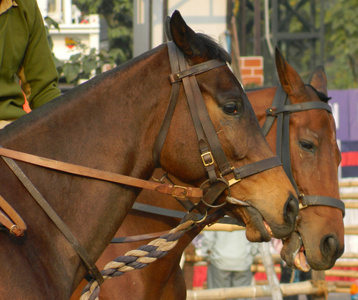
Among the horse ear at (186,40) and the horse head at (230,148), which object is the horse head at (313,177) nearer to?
the horse head at (230,148)

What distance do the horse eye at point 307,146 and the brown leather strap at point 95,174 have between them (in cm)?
181

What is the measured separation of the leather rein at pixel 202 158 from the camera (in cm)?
228

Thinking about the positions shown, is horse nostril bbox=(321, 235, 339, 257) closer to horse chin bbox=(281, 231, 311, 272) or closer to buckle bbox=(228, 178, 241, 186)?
horse chin bbox=(281, 231, 311, 272)

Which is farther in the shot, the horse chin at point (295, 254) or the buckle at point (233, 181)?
the horse chin at point (295, 254)

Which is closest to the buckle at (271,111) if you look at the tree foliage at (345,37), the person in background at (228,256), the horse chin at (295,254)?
the horse chin at (295,254)

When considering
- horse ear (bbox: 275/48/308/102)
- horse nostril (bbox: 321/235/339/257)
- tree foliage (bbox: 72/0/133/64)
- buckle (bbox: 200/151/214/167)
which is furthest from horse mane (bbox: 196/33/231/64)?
tree foliage (bbox: 72/0/133/64)

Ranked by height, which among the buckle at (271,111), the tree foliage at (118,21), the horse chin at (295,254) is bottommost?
the tree foliage at (118,21)

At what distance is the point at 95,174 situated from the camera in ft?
7.80

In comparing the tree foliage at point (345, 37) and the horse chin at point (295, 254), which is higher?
the horse chin at point (295, 254)

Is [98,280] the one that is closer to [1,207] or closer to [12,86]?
[1,207]

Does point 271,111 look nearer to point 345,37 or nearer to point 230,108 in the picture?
point 230,108

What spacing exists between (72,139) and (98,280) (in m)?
0.63

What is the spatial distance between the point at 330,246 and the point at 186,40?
201cm

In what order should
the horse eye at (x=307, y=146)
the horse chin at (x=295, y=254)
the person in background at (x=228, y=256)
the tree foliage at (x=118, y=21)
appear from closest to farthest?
1. the horse chin at (x=295, y=254)
2. the horse eye at (x=307, y=146)
3. the person in background at (x=228, y=256)
4. the tree foliage at (x=118, y=21)
